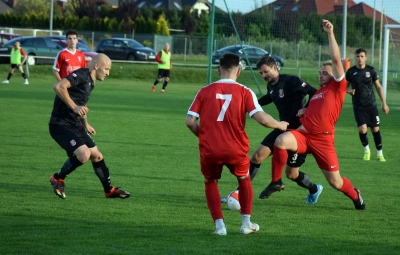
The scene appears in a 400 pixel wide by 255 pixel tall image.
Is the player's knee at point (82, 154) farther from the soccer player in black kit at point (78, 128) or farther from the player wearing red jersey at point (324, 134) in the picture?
the player wearing red jersey at point (324, 134)

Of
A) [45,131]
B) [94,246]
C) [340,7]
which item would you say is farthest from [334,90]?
[340,7]

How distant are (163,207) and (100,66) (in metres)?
1.79

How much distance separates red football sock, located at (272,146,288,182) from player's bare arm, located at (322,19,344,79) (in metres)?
1.05

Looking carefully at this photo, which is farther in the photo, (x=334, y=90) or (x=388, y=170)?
(x=388, y=170)

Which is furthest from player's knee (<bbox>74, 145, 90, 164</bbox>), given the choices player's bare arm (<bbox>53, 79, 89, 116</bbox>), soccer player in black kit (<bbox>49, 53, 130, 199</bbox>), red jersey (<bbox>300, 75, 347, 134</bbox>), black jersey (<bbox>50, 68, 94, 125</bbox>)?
red jersey (<bbox>300, 75, 347, 134</bbox>)

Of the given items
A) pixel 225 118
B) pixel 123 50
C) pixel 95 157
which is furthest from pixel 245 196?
pixel 123 50

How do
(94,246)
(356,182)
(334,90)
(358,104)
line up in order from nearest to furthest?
(94,246) < (334,90) < (356,182) < (358,104)

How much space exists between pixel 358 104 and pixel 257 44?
15900 mm

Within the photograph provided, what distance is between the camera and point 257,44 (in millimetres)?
29562

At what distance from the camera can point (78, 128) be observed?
30.2 ft

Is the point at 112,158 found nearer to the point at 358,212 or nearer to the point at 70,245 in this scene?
the point at 358,212

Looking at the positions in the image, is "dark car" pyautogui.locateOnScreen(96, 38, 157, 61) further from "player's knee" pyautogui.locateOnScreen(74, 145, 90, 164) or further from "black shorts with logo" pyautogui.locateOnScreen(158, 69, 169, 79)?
"player's knee" pyautogui.locateOnScreen(74, 145, 90, 164)

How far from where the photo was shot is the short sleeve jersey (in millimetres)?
6906

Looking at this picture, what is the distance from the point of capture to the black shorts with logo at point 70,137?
8.95 m
